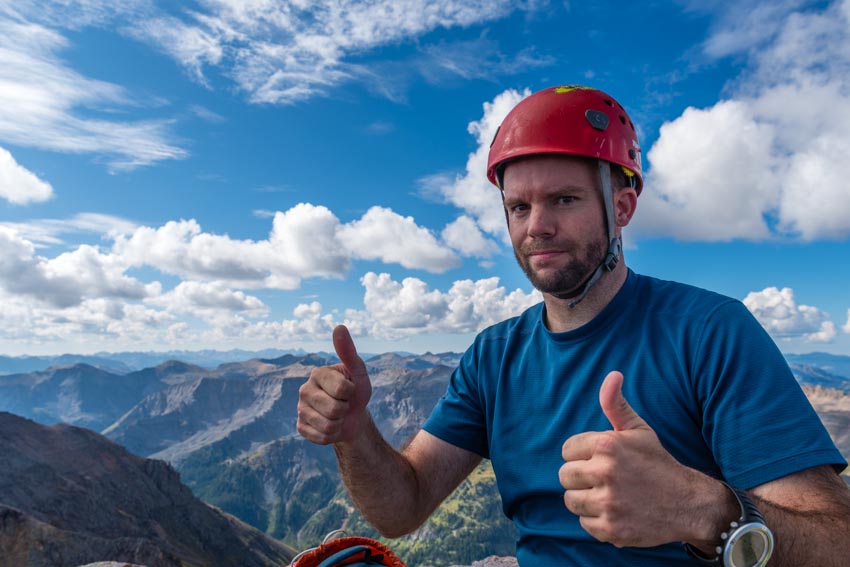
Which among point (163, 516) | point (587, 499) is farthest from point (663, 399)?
point (163, 516)

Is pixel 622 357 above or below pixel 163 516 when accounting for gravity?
above

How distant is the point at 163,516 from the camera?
18075cm

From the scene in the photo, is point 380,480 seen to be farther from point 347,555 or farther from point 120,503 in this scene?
point 120,503

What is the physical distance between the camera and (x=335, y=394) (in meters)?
4.67

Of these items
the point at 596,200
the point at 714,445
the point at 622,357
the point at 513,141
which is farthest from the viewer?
the point at 513,141

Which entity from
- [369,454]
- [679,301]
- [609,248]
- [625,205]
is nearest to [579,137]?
[625,205]

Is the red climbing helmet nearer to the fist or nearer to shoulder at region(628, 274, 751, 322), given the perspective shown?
shoulder at region(628, 274, 751, 322)

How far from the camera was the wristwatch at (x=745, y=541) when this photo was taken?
10.5 feet

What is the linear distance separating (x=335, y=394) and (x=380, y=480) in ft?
4.51

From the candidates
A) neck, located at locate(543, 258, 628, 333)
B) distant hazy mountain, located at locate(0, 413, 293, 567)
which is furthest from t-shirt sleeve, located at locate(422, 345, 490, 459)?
distant hazy mountain, located at locate(0, 413, 293, 567)

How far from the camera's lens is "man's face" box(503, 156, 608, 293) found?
503 cm

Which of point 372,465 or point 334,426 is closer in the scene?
point 334,426

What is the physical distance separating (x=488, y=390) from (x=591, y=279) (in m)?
1.64

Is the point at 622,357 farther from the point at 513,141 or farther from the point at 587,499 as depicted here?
the point at 513,141
